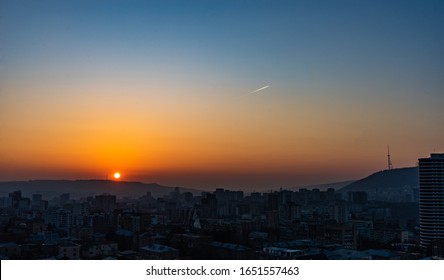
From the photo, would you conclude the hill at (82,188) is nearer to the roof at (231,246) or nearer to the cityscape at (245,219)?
the cityscape at (245,219)

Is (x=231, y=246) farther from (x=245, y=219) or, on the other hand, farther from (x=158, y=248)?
(x=245, y=219)

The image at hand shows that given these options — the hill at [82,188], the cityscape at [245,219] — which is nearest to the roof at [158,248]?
the cityscape at [245,219]

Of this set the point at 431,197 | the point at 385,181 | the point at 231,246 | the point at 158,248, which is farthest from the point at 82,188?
the point at 431,197

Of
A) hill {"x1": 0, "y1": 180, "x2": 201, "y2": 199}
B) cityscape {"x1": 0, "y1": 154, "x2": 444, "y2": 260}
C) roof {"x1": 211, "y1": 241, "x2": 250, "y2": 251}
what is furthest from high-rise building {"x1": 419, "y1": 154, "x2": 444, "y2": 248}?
hill {"x1": 0, "y1": 180, "x2": 201, "y2": 199}

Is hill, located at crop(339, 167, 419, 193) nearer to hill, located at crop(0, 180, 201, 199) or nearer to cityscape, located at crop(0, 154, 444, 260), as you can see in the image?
cityscape, located at crop(0, 154, 444, 260)
